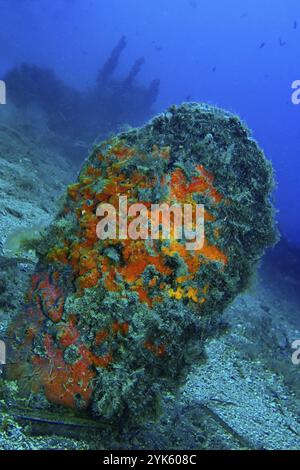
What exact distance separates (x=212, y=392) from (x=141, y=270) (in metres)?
1.99

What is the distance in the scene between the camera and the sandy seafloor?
2611mm

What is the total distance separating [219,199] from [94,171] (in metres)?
1.01

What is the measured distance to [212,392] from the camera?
4008 millimetres

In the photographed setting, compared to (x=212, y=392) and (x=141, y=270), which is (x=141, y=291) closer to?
(x=141, y=270)

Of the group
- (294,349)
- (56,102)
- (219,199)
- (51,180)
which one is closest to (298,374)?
(294,349)

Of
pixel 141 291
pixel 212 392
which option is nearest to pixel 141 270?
pixel 141 291

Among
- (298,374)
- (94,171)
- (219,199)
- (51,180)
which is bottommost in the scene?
(298,374)

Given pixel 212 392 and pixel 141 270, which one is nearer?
pixel 141 270

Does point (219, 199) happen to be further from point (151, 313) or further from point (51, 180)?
point (51, 180)

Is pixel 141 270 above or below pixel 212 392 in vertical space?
above

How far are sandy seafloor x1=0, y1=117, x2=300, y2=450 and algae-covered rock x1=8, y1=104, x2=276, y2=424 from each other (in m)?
0.22

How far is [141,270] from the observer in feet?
9.03

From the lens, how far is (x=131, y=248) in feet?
9.04

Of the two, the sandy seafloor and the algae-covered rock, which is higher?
the algae-covered rock
